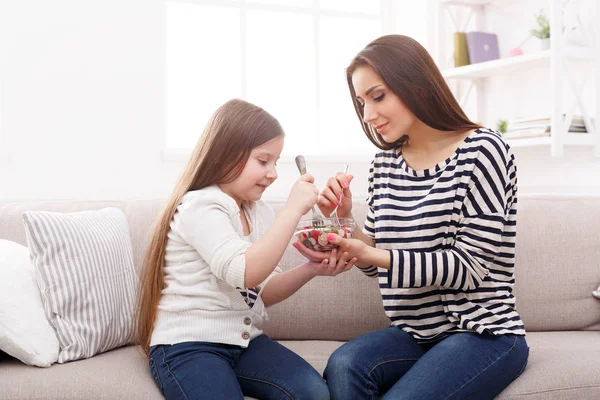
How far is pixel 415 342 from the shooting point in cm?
162

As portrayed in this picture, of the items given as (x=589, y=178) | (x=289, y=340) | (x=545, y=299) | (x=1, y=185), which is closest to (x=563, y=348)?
(x=545, y=299)

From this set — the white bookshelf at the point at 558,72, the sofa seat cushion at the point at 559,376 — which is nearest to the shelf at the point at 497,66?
the white bookshelf at the point at 558,72

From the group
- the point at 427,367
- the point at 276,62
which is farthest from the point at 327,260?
the point at 276,62

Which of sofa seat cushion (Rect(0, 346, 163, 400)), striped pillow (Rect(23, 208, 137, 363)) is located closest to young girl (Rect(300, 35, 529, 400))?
sofa seat cushion (Rect(0, 346, 163, 400))

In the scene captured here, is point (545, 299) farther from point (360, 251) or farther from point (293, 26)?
point (293, 26)

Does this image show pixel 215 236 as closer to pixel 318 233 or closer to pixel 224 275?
pixel 224 275

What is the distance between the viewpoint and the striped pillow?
164 cm

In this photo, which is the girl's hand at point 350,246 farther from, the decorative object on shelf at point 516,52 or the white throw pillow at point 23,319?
the decorative object on shelf at point 516,52

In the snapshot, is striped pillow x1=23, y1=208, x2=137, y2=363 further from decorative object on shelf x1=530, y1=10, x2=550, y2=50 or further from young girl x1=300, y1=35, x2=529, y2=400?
decorative object on shelf x1=530, y1=10, x2=550, y2=50

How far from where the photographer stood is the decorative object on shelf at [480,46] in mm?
3641

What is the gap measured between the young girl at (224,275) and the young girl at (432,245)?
11cm

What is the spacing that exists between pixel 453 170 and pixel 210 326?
0.67 meters

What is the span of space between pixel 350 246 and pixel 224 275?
0.94 feet

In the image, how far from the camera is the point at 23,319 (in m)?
1.57
